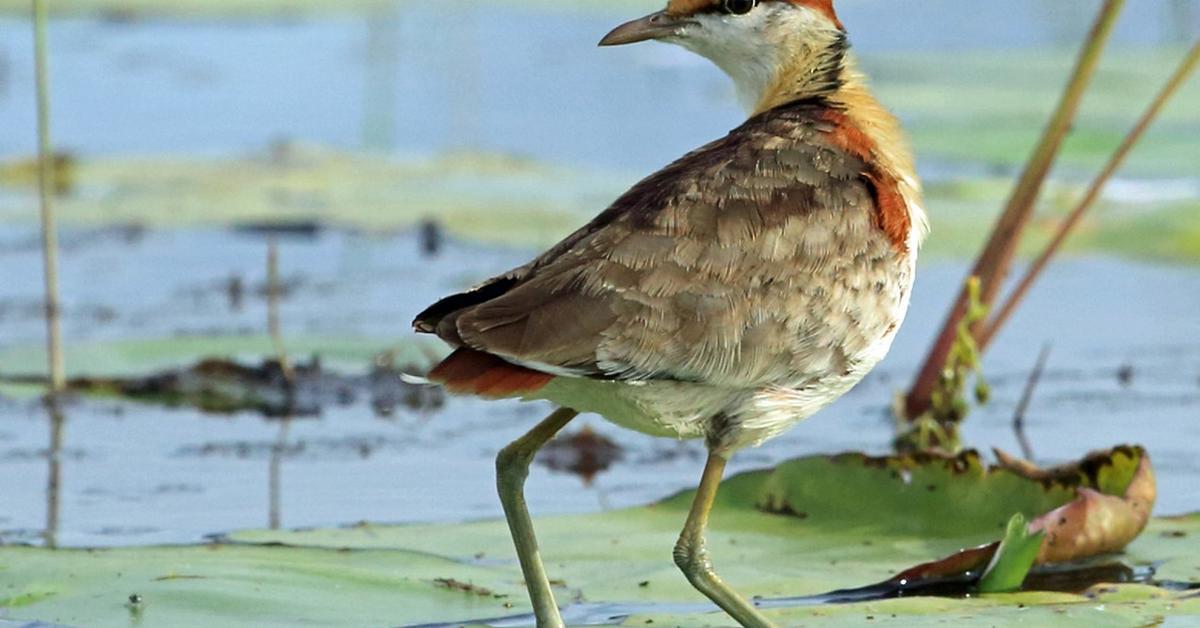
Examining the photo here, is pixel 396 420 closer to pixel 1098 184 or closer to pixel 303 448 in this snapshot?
pixel 303 448

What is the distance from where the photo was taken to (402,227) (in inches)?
374

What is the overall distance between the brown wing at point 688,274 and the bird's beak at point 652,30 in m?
0.56

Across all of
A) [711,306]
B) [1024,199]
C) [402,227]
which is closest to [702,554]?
[711,306]

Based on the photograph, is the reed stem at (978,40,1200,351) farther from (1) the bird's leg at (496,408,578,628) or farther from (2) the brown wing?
(1) the bird's leg at (496,408,578,628)

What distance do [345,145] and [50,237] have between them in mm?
5772

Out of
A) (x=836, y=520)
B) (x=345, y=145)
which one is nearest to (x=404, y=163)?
(x=345, y=145)

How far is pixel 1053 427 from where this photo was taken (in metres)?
6.82

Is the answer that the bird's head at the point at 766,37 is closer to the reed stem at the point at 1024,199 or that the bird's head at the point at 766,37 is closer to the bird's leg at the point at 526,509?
the bird's leg at the point at 526,509

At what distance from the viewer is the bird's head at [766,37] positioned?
5.07 metres

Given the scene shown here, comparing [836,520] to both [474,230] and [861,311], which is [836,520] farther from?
[474,230]

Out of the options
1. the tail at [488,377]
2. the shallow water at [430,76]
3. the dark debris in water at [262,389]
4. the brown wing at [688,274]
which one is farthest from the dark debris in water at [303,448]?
the shallow water at [430,76]

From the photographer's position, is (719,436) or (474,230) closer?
(719,436)

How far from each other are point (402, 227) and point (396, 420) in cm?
253

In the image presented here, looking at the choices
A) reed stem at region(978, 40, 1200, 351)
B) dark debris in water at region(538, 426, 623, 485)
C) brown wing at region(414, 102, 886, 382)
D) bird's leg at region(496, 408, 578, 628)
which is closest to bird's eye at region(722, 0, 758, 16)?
brown wing at region(414, 102, 886, 382)
